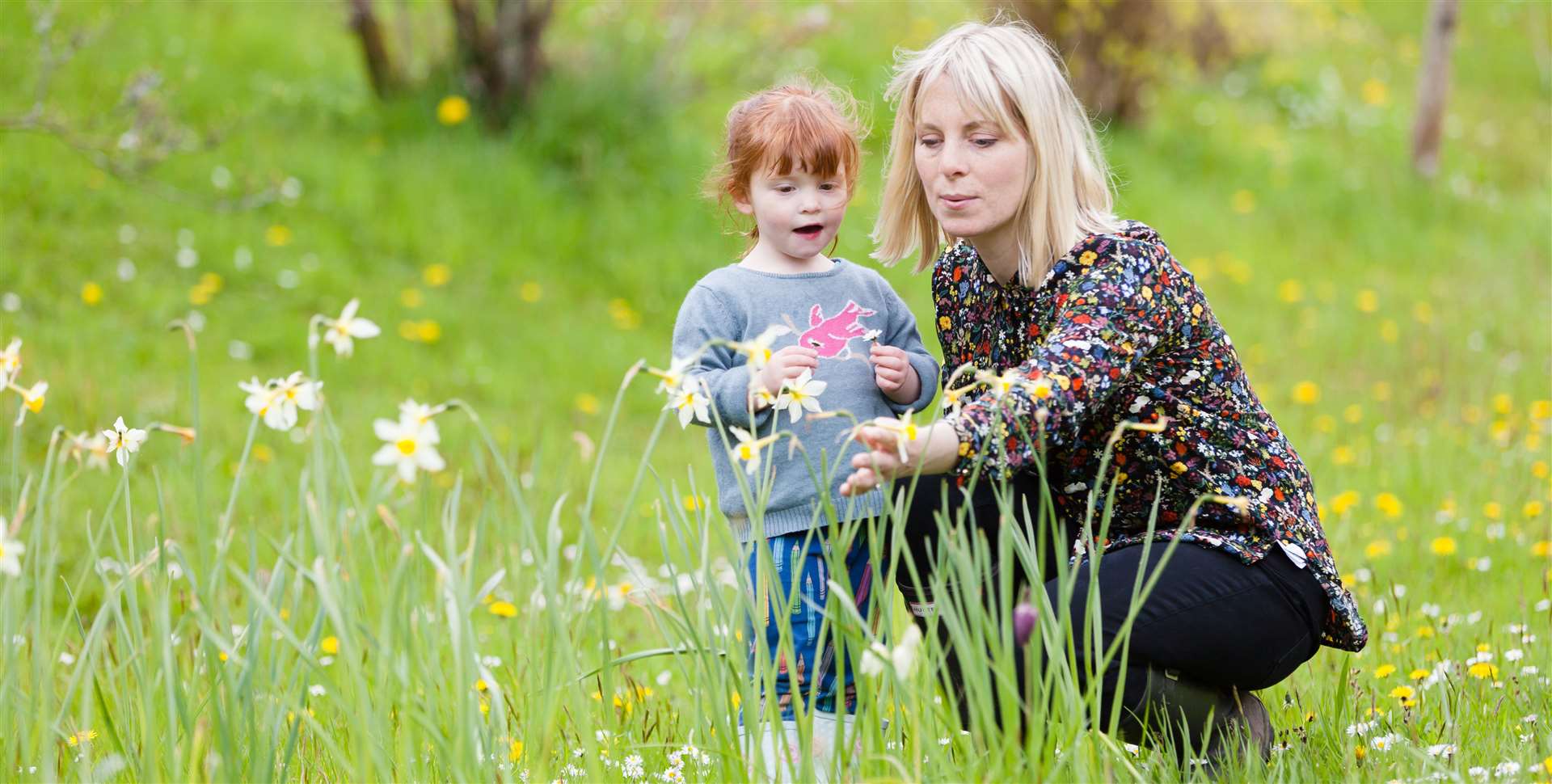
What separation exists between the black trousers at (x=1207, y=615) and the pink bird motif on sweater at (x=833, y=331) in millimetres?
327

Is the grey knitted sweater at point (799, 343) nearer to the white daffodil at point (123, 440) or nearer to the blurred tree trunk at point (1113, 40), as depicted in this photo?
the white daffodil at point (123, 440)

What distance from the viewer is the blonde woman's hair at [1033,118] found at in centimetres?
205

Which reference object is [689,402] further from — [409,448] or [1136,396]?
[1136,396]

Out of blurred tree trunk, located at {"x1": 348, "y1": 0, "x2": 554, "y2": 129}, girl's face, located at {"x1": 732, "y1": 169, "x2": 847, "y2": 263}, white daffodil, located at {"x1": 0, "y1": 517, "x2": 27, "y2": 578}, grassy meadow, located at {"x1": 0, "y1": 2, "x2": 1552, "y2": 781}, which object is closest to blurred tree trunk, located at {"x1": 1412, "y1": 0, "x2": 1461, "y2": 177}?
grassy meadow, located at {"x1": 0, "y1": 2, "x2": 1552, "y2": 781}

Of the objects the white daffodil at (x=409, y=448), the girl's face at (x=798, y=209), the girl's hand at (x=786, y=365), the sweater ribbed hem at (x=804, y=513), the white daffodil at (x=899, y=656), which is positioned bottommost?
the white daffodil at (x=899, y=656)

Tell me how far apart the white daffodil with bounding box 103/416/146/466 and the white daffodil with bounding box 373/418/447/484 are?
0.45 metres

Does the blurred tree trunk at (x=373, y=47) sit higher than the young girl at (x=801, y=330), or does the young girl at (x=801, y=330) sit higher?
the blurred tree trunk at (x=373, y=47)

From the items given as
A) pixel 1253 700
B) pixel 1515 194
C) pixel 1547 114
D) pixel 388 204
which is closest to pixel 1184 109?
pixel 1515 194

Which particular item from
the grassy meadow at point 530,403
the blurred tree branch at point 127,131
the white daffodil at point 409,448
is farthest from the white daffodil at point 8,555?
the blurred tree branch at point 127,131

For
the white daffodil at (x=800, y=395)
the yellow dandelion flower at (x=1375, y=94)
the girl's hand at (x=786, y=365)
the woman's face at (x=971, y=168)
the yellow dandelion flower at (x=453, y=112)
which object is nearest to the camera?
the white daffodil at (x=800, y=395)

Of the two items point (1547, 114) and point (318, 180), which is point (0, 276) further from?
point (1547, 114)

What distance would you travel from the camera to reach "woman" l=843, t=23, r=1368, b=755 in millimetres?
1992

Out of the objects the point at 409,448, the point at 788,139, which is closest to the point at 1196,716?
the point at 788,139

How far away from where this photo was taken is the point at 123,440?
167 centimetres
